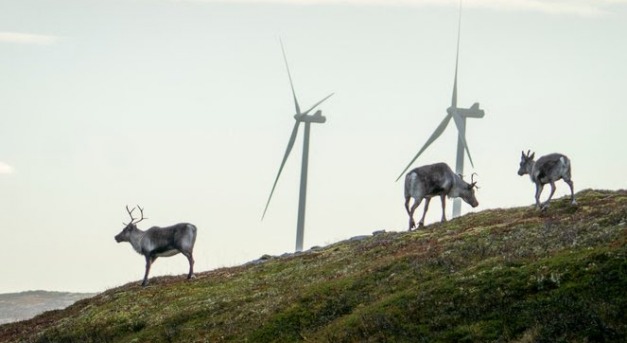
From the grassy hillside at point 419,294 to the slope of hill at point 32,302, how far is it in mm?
72693

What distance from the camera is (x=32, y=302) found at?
440ft

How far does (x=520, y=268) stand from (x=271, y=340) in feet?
25.5

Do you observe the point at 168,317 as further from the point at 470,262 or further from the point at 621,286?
the point at 621,286

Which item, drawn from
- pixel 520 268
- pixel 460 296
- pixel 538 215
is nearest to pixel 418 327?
pixel 460 296

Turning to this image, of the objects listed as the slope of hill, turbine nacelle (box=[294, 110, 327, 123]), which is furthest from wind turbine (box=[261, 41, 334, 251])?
the slope of hill

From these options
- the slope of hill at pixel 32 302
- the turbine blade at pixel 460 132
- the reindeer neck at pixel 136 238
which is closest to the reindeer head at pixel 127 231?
the reindeer neck at pixel 136 238

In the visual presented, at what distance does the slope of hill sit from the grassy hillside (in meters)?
72.7

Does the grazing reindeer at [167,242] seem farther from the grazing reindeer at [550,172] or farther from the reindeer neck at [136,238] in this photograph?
the grazing reindeer at [550,172]

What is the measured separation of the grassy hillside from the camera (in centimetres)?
2750

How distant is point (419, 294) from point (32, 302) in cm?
11038

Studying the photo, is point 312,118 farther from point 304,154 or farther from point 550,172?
point 550,172

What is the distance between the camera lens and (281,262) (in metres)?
52.7

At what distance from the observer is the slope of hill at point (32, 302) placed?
122688 millimetres

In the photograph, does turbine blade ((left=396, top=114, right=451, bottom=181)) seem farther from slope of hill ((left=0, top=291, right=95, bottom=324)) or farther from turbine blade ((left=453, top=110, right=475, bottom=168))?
slope of hill ((left=0, top=291, right=95, bottom=324))
